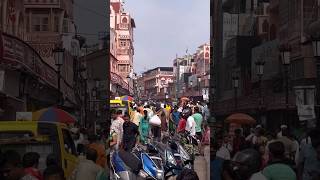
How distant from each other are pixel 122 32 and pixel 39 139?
1586 mm

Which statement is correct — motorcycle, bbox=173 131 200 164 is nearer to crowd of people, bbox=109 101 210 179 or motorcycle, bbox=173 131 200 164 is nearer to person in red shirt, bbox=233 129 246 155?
crowd of people, bbox=109 101 210 179

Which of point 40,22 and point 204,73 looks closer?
point 40,22

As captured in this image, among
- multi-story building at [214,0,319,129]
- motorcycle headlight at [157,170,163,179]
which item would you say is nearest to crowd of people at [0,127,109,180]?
multi-story building at [214,0,319,129]

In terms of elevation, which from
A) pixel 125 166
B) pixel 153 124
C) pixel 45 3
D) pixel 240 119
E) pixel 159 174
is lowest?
pixel 159 174

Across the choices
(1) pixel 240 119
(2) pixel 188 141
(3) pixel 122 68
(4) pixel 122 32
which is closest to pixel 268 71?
(1) pixel 240 119

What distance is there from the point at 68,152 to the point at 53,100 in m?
1.06

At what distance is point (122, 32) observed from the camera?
261 inches

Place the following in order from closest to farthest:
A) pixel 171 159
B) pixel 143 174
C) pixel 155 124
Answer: pixel 143 174
pixel 171 159
pixel 155 124

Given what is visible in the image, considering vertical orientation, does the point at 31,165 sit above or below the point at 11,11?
below

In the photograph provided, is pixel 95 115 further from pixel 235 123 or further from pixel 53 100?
pixel 235 123

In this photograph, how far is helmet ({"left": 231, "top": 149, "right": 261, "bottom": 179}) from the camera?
4.65m

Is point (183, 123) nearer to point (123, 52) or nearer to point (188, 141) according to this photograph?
point (188, 141)

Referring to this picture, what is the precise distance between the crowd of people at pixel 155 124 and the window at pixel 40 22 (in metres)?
1.77

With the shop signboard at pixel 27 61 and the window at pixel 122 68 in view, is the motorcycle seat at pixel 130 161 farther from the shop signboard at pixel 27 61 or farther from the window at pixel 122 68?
the shop signboard at pixel 27 61
